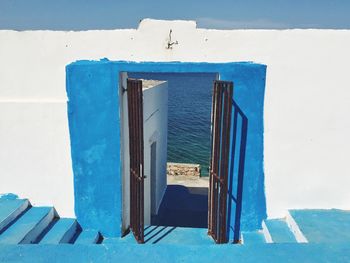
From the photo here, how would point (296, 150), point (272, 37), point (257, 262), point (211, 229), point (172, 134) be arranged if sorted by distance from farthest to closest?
point (172, 134) < point (211, 229) < point (296, 150) < point (272, 37) < point (257, 262)

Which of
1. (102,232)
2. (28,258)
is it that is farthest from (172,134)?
(28,258)

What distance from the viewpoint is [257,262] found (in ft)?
12.5

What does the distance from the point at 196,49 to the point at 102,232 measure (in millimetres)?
3847

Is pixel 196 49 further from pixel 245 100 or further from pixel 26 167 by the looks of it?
pixel 26 167

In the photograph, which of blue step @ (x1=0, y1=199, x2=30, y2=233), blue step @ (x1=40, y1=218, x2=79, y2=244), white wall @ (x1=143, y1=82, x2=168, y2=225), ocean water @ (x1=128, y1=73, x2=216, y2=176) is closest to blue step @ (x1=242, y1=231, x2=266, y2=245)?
blue step @ (x1=40, y1=218, x2=79, y2=244)

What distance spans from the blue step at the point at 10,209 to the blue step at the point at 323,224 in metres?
4.85

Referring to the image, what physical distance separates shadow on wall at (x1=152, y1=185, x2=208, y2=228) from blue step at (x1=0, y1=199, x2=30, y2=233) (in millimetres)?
4578

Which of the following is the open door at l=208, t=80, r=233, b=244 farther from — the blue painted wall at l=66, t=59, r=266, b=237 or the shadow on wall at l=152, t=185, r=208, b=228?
the shadow on wall at l=152, t=185, r=208, b=228

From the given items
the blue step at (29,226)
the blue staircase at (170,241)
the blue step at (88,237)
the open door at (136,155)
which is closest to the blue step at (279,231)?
the blue staircase at (170,241)

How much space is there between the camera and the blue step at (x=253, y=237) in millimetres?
5773

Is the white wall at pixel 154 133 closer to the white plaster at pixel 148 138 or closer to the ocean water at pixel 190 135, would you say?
the white plaster at pixel 148 138

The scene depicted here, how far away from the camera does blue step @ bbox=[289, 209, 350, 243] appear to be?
509cm

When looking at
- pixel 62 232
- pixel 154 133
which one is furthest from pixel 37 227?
pixel 154 133

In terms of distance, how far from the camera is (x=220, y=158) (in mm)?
5824
